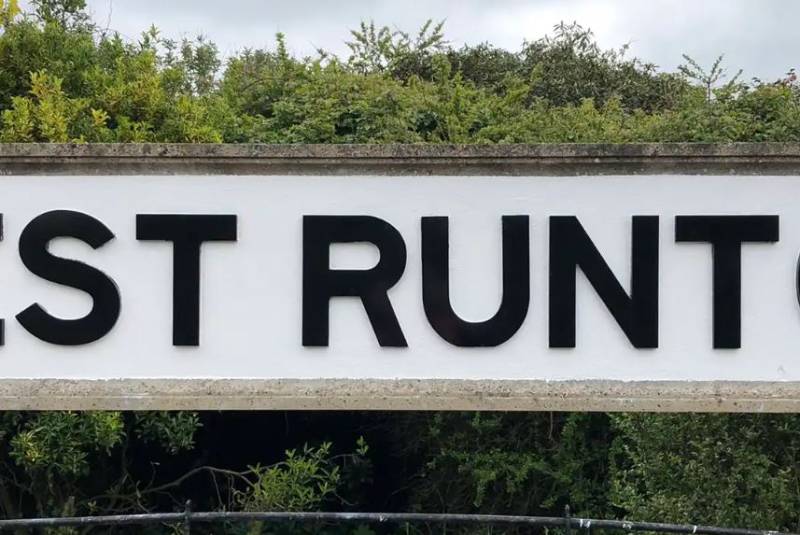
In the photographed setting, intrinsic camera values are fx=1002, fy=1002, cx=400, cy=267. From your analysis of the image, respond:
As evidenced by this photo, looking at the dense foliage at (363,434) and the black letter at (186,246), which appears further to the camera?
the dense foliage at (363,434)

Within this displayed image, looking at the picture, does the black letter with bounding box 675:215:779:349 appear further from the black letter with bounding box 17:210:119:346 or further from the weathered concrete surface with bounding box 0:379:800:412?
the black letter with bounding box 17:210:119:346

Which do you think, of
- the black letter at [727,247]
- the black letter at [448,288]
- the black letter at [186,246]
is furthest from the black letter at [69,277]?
the black letter at [727,247]

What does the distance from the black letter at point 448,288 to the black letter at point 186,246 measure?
2.30 feet

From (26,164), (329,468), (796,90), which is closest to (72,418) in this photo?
(329,468)

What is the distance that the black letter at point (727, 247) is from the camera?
3.45m

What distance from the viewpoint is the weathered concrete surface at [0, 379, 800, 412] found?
3441mm

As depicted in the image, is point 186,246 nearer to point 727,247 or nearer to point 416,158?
point 416,158

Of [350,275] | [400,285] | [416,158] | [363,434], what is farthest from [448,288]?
[363,434]

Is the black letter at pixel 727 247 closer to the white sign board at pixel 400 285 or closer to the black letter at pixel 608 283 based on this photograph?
the white sign board at pixel 400 285

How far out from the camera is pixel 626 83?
2347 cm

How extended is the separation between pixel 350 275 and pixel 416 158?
469 mm

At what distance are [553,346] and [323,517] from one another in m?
1.44

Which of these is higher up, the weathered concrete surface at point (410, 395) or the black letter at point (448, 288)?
the black letter at point (448, 288)

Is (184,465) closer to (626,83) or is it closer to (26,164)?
(26,164)
